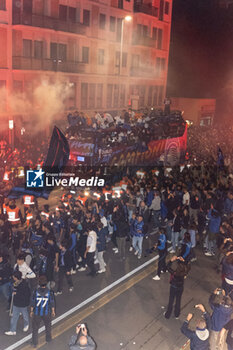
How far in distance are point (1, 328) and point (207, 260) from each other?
20.5ft

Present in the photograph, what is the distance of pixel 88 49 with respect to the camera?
107ft

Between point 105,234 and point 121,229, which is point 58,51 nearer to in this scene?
point 121,229

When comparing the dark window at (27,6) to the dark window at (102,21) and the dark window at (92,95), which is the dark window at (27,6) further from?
the dark window at (92,95)

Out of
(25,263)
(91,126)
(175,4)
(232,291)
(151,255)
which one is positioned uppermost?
(175,4)

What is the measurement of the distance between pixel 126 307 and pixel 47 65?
76.7 ft

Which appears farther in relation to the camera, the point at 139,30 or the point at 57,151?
the point at 139,30

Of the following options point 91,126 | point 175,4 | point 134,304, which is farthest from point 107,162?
point 175,4

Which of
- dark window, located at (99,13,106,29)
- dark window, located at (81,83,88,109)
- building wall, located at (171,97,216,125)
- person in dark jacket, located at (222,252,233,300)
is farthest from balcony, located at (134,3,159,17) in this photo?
person in dark jacket, located at (222,252,233,300)

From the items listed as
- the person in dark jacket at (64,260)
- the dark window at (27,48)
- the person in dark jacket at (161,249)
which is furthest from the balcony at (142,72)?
the person in dark jacket at (64,260)

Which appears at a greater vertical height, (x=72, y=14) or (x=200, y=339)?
(x=72, y=14)

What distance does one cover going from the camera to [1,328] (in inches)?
304

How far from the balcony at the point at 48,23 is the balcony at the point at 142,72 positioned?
8453 millimetres

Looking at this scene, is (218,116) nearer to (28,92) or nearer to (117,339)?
(28,92)

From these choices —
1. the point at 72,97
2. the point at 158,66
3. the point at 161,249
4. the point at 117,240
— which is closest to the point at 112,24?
the point at 72,97
